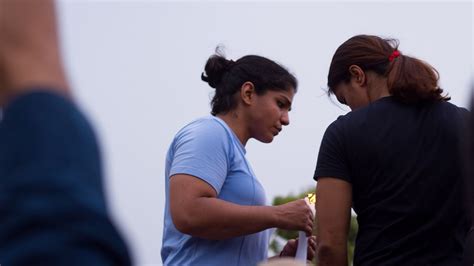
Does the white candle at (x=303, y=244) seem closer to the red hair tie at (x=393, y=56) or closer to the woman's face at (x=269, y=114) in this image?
the woman's face at (x=269, y=114)

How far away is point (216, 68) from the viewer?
3.60 meters

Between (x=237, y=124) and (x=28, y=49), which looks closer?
(x=28, y=49)

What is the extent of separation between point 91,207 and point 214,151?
2.43m

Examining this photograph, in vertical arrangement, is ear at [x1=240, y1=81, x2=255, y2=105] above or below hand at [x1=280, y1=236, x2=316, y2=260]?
above

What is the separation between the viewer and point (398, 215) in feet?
9.75

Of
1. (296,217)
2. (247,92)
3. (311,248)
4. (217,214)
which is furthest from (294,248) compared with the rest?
(247,92)

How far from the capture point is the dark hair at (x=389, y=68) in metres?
3.10

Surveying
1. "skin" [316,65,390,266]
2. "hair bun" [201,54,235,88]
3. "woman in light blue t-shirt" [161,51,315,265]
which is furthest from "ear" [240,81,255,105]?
"skin" [316,65,390,266]

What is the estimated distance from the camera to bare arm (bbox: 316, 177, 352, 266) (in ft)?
9.87

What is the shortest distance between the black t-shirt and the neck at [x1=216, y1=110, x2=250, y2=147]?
18.2 inches

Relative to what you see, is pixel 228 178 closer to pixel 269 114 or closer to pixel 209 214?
pixel 209 214

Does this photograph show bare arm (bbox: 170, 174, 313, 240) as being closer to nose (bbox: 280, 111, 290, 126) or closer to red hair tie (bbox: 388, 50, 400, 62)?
nose (bbox: 280, 111, 290, 126)

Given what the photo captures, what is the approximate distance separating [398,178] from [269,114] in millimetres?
702

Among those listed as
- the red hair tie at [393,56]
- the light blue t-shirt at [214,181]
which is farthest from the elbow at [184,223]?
the red hair tie at [393,56]
